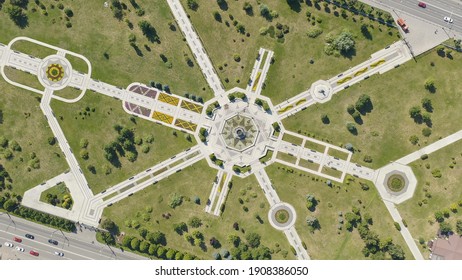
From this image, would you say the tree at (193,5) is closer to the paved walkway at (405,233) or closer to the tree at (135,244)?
the tree at (135,244)

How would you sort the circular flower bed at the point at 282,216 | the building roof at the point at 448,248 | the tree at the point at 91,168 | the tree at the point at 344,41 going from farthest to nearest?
the tree at the point at 91,168 < the circular flower bed at the point at 282,216 < the building roof at the point at 448,248 < the tree at the point at 344,41

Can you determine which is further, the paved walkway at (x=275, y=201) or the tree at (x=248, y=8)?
the paved walkway at (x=275, y=201)

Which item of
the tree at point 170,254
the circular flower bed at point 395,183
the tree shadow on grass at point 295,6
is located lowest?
the tree at point 170,254

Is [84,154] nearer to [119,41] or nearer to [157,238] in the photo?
[157,238]

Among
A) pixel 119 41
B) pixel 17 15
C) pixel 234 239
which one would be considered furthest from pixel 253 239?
pixel 17 15

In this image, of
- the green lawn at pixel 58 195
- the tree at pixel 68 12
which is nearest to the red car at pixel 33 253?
the green lawn at pixel 58 195

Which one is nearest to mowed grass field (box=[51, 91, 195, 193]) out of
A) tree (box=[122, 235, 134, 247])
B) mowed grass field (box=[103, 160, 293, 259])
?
mowed grass field (box=[103, 160, 293, 259])

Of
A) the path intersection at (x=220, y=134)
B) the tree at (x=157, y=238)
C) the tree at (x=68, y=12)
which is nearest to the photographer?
the tree at (x=157, y=238)
